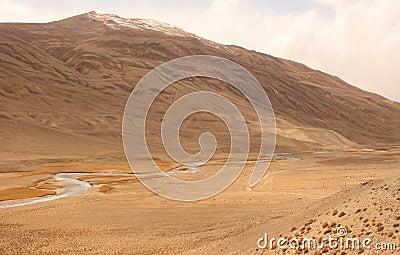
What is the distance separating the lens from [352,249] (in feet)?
37.0

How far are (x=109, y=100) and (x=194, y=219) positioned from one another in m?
96.2

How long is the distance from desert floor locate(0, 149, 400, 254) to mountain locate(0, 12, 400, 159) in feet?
117

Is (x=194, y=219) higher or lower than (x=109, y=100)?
lower

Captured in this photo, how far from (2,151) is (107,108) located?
4846 cm

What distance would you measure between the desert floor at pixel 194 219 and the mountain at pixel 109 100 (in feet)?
117

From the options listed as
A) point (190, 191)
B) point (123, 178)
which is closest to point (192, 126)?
point (123, 178)

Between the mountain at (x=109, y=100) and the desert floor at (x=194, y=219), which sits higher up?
the mountain at (x=109, y=100)

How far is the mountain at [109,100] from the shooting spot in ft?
256

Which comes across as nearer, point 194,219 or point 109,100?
point 194,219

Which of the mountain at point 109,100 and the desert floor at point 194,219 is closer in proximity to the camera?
the desert floor at point 194,219

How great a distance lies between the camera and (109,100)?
382 feet

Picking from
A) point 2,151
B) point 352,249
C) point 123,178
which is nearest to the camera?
point 352,249

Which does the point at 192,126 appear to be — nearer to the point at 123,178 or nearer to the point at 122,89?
the point at 122,89

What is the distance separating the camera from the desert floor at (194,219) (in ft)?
43.8
